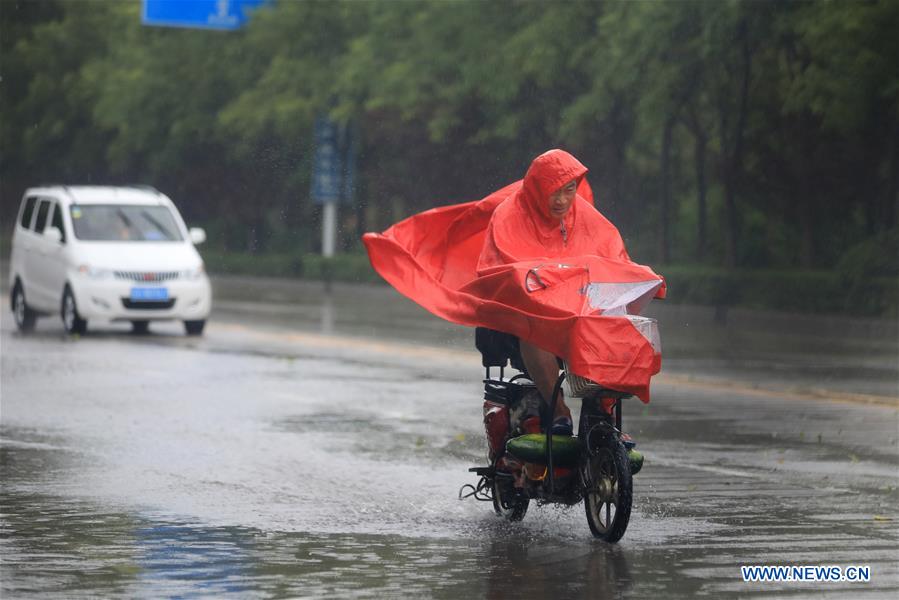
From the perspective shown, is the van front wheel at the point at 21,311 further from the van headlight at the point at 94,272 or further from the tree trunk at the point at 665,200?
the tree trunk at the point at 665,200

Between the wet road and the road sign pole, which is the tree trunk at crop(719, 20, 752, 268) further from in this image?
the road sign pole

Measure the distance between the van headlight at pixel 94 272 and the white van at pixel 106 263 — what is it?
0.04 feet

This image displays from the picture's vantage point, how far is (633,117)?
3716 cm

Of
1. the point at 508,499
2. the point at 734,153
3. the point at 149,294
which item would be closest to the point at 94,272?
the point at 149,294

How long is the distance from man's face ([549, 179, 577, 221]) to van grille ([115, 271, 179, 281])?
1443 centimetres

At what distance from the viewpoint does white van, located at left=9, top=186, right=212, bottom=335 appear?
870 inches

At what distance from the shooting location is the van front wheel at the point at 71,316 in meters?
22.0

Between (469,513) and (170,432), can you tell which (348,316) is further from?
(469,513)

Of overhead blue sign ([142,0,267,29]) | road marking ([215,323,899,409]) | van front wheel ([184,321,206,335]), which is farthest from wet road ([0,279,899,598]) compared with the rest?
overhead blue sign ([142,0,267,29])

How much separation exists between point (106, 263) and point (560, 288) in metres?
14.9

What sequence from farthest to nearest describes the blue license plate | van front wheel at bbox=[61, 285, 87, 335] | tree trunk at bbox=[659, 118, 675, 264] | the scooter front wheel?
tree trunk at bbox=[659, 118, 675, 264], the blue license plate, van front wheel at bbox=[61, 285, 87, 335], the scooter front wheel

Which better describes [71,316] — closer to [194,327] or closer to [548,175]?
[194,327]

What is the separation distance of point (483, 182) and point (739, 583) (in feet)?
118

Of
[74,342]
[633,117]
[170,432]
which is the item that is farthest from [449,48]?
[170,432]
